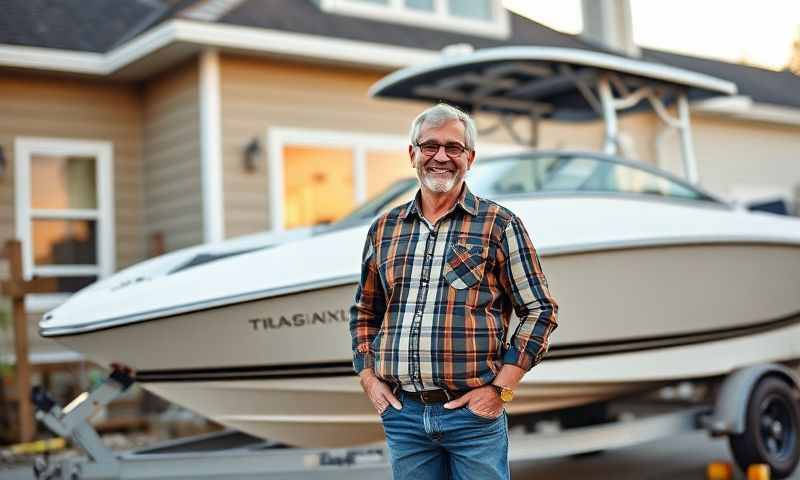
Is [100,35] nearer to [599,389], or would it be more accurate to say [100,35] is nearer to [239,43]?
[239,43]

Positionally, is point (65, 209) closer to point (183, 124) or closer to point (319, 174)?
point (183, 124)

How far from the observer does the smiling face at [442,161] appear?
273cm

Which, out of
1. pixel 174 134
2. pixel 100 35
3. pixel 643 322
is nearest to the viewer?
pixel 643 322

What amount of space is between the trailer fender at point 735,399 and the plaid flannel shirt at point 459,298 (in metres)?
3.10

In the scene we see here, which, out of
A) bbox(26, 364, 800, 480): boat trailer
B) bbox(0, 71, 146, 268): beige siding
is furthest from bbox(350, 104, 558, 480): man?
bbox(0, 71, 146, 268): beige siding

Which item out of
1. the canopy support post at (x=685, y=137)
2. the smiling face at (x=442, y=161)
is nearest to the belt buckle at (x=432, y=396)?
the smiling face at (x=442, y=161)

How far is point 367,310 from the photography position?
291 centimetres

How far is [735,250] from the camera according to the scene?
562 centimetres

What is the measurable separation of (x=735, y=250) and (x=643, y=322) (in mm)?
813

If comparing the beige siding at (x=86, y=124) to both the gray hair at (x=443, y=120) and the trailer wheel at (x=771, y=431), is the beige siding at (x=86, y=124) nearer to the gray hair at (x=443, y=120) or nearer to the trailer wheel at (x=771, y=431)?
the trailer wheel at (x=771, y=431)

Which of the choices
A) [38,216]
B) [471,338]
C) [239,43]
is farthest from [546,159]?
[38,216]

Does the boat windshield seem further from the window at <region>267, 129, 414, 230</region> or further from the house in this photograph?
the window at <region>267, 129, 414, 230</region>

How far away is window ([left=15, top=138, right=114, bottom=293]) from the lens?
29.0 ft

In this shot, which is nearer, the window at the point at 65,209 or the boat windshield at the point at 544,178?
the boat windshield at the point at 544,178
